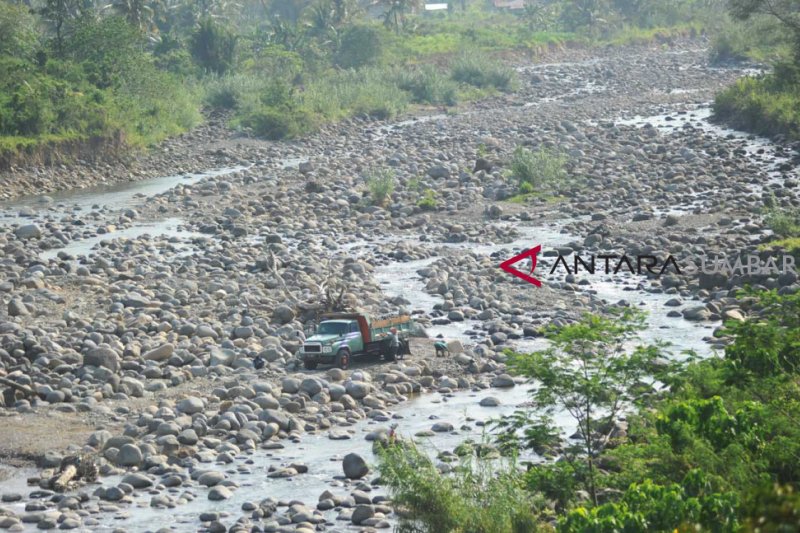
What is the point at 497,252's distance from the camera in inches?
1065

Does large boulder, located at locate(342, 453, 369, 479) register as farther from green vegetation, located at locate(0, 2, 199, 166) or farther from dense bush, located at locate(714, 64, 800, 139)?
dense bush, located at locate(714, 64, 800, 139)

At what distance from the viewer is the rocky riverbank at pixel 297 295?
47.0ft

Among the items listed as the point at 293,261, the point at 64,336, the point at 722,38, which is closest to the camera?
the point at 64,336

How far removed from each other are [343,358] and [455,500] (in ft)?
25.6

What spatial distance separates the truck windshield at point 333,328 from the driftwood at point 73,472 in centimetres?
551

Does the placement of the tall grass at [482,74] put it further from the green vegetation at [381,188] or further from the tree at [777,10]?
the green vegetation at [381,188]

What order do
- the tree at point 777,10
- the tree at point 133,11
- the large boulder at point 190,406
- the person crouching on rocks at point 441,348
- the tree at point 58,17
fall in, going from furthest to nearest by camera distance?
the tree at point 133,11, the tree at point 58,17, the tree at point 777,10, the person crouching on rocks at point 441,348, the large boulder at point 190,406

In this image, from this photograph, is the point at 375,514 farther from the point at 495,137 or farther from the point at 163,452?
the point at 495,137

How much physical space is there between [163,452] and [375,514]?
3540 mm

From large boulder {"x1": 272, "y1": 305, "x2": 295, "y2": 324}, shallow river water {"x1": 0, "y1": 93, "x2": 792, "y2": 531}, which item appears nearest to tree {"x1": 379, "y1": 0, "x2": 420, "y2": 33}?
shallow river water {"x1": 0, "y1": 93, "x2": 792, "y2": 531}

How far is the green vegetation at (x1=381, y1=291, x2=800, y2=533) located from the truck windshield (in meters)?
5.33

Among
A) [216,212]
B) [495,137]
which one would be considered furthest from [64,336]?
[495,137]

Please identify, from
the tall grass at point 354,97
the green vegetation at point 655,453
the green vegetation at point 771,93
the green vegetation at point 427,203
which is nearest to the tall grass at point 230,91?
the tall grass at point 354,97

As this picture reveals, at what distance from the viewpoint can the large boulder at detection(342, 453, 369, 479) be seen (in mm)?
13930
